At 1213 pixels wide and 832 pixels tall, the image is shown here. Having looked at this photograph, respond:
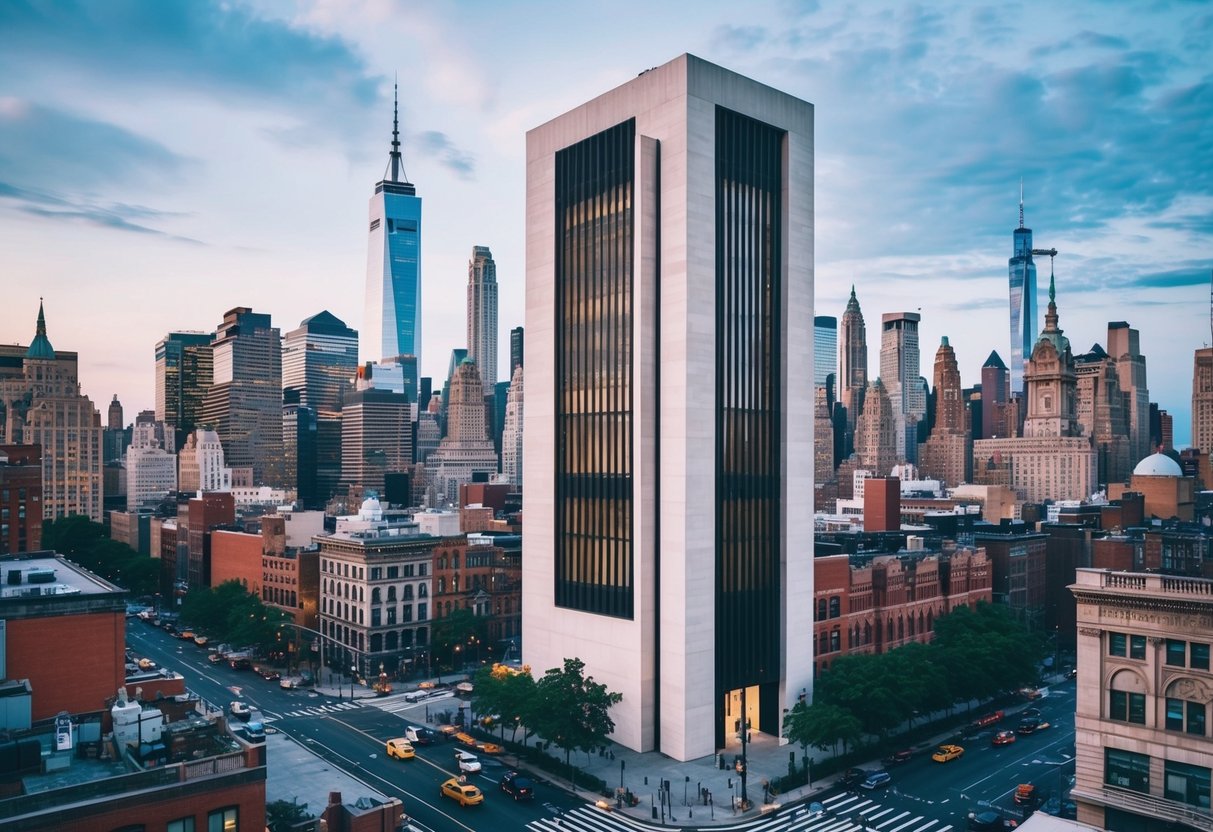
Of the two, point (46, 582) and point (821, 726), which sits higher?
point (46, 582)

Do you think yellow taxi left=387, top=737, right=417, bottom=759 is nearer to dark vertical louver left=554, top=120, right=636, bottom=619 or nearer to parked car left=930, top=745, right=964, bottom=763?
dark vertical louver left=554, top=120, right=636, bottom=619

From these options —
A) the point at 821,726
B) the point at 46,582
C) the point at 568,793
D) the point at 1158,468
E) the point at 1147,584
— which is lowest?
the point at 568,793

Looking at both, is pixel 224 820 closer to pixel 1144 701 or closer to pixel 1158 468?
pixel 1144 701

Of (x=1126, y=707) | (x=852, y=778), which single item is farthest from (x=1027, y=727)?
(x=1126, y=707)

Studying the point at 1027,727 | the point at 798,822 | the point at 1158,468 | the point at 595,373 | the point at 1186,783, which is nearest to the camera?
the point at 1186,783

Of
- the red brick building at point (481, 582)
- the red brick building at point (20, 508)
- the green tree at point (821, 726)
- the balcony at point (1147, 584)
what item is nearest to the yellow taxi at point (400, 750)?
the green tree at point (821, 726)

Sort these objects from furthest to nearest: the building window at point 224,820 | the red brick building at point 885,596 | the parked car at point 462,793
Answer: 1. the red brick building at point 885,596
2. the parked car at point 462,793
3. the building window at point 224,820

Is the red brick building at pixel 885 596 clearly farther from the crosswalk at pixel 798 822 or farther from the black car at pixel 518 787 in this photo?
the black car at pixel 518 787
